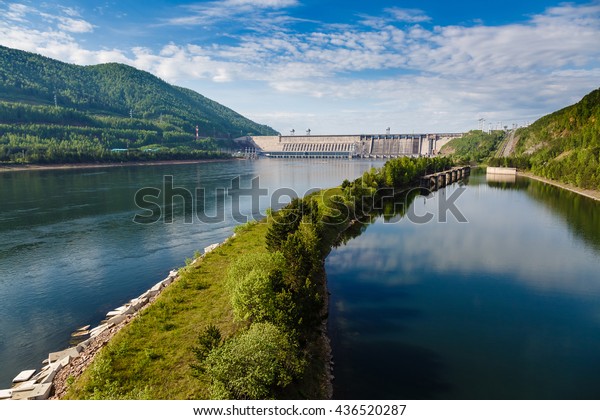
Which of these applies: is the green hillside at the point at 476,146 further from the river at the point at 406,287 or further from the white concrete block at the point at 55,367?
the white concrete block at the point at 55,367

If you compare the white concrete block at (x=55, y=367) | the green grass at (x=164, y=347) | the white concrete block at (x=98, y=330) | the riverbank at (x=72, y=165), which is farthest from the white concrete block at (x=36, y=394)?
the riverbank at (x=72, y=165)

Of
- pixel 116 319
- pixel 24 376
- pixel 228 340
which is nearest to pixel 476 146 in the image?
pixel 116 319

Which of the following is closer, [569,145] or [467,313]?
[467,313]

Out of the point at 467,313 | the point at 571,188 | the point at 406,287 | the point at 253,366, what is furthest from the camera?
the point at 571,188

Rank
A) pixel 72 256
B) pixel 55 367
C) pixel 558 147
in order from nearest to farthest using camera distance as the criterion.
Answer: pixel 55 367 < pixel 72 256 < pixel 558 147

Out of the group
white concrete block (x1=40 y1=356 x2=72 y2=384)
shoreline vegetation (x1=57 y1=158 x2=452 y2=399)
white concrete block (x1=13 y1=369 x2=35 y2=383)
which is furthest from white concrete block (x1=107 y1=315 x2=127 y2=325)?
white concrete block (x1=13 y1=369 x2=35 y2=383)

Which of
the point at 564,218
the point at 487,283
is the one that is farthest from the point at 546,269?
the point at 564,218

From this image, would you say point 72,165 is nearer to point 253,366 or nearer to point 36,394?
point 36,394

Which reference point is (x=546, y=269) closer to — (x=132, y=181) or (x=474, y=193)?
(x=474, y=193)
